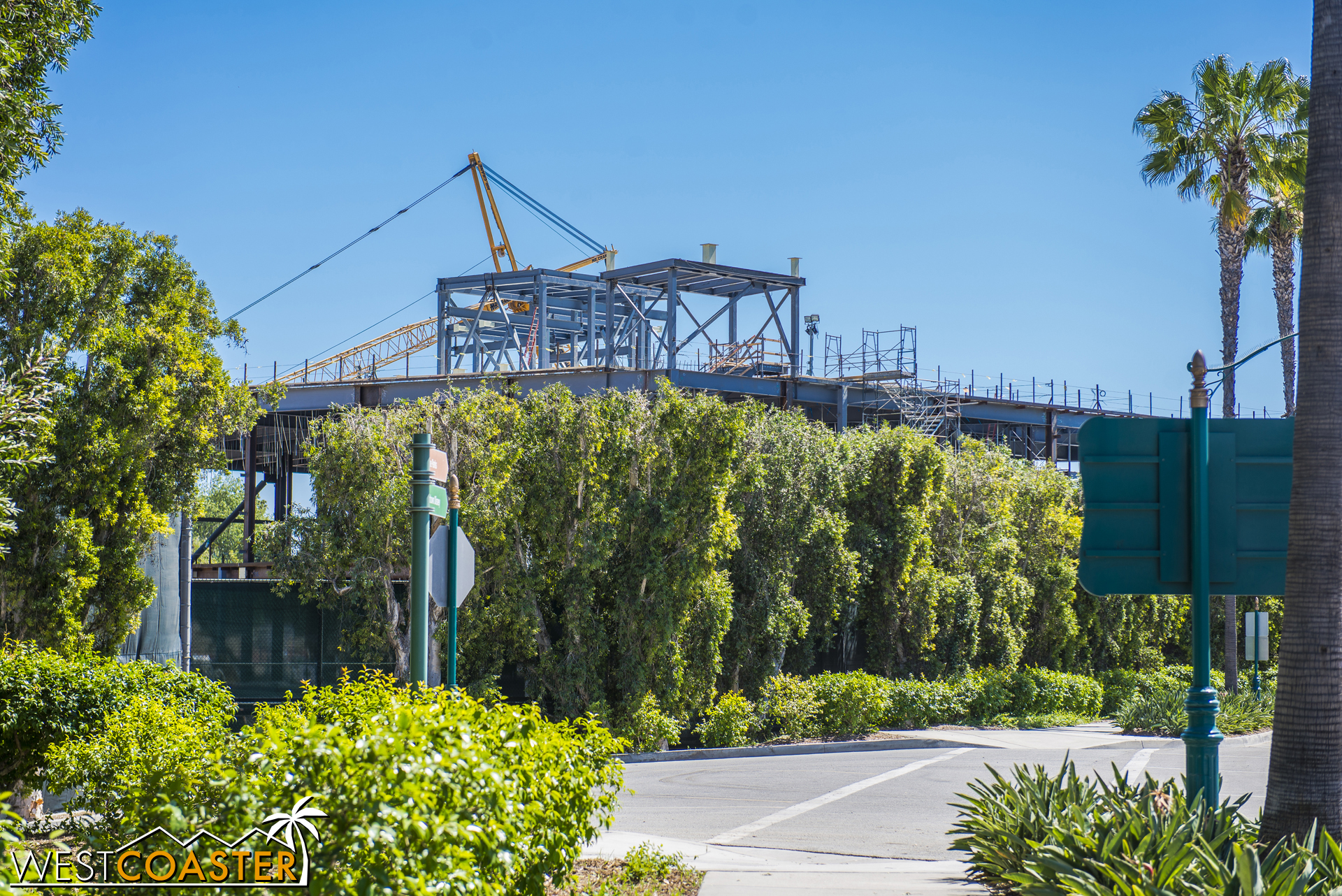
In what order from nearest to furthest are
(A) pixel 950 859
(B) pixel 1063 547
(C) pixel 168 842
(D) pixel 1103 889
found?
(C) pixel 168 842, (D) pixel 1103 889, (A) pixel 950 859, (B) pixel 1063 547

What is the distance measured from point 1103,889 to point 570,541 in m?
15.6

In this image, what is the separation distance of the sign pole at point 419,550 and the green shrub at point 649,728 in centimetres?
1252

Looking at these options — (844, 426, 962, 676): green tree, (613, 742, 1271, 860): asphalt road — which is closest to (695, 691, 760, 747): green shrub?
(613, 742, 1271, 860): asphalt road

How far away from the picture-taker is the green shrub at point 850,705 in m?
22.8

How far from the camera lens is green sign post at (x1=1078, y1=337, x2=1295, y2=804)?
748cm

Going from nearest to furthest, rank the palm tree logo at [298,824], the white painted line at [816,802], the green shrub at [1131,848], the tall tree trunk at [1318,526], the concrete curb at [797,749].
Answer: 1. the palm tree logo at [298,824]
2. the green shrub at [1131,848]
3. the tall tree trunk at [1318,526]
4. the white painted line at [816,802]
5. the concrete curb at [797,749]

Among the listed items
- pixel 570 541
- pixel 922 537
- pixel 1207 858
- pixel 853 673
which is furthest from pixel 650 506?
pixel 1207 858

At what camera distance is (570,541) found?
20672 millimetres

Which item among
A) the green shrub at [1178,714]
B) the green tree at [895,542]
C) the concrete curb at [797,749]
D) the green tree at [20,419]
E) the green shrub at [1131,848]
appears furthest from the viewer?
the green tree at [895,542]

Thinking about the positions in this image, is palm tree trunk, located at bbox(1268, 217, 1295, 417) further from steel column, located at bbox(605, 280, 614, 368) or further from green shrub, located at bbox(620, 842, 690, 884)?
green shrub, located at bbox(620, 842, 690, 884)

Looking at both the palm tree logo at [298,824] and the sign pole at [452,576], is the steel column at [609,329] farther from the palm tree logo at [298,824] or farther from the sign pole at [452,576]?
the palm tree logo at [298,824]

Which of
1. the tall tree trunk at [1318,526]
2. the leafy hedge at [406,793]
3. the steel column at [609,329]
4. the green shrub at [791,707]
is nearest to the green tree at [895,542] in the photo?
the green shrub at [791,707]

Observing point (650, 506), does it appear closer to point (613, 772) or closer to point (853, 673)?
point (853, 673)

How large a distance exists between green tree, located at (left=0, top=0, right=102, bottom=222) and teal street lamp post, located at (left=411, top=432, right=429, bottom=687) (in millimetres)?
5004
